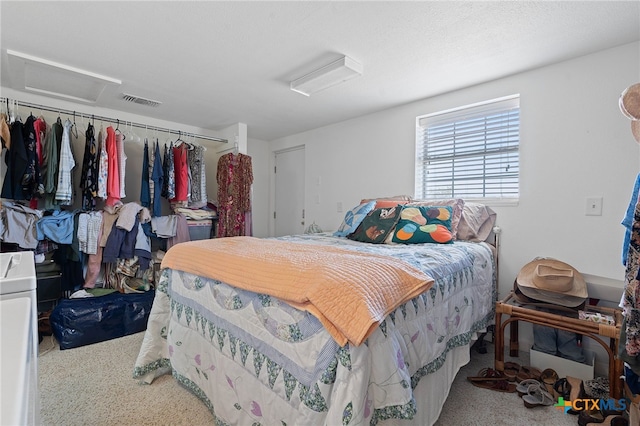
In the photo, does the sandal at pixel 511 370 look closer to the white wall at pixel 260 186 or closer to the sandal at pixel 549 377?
the sandal at pixel 549 377

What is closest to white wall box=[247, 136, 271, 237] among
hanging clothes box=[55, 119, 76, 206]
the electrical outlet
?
hanging clothes box=[55, 119, 76, 206]

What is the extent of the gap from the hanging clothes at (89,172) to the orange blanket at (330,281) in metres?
1.99

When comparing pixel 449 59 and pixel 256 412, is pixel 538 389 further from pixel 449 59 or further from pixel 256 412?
pixel 449 59

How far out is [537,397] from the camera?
5.37 feet

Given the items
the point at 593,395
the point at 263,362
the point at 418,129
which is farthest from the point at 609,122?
the point at 263,362

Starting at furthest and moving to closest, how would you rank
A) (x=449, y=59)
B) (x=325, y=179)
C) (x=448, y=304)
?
(x=325, y=179) → (x=449, y=59) → (x=448, y=304)

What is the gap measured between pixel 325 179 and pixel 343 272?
289cm

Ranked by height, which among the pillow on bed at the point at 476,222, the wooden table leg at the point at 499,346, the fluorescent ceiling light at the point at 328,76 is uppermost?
the fluorescent ceiling light at the point at 328,76

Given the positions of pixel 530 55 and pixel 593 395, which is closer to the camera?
pixel 593 395

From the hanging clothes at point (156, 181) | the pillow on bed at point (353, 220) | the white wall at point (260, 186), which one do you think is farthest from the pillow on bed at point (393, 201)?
the white wall at point (260, 186)

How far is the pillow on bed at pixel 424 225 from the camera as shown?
2.12 metres

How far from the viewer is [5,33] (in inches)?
71.4

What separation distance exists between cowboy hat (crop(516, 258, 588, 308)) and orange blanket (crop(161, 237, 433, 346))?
1157 mm

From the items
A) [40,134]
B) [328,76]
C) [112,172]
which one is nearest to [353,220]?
[328,76]
